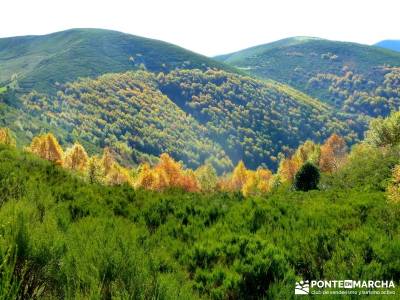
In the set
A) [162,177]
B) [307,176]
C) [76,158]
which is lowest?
[162,177]

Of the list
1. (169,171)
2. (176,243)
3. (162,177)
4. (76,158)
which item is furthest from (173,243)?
(76,158)

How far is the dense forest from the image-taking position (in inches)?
242

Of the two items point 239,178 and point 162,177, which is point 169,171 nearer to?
point 162,177

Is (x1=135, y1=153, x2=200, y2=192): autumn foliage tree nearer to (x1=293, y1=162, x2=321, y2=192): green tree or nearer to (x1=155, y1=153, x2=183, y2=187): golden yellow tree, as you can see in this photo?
(x1=155, y1=153, x2=183, y2=187): golden yellow tree

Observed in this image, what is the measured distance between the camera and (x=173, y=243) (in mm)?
9672

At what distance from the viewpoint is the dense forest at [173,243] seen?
6.15 metres

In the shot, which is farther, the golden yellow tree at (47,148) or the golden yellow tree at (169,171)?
the golden yellow tree at (47,148)

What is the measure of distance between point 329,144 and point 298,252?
5075 inches

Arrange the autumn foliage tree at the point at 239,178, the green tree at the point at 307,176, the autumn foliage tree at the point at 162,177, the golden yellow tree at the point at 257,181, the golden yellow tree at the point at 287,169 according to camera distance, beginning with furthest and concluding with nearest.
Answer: the autumn foliage tree at the point at 239,178, the golden yellow tree at the point at 287,169, the golden yellow tree at the point at 257,181, the autumn foliage tree at the point at 162,177, the green tree at the point at 307,176

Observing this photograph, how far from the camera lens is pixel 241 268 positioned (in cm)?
792

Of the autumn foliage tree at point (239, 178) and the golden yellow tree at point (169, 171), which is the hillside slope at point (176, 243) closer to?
the golden yellow tree at point (169, 171)

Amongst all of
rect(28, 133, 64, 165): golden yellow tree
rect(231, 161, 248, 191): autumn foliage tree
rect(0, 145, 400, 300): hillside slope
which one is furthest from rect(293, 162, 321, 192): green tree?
rect(231, 161, 248, 191): autumn foliage tree

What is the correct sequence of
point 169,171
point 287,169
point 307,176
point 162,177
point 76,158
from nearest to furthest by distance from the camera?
A: point 307,176 → point 162,177 → point 169,171 → point 76,158 → point 287,169

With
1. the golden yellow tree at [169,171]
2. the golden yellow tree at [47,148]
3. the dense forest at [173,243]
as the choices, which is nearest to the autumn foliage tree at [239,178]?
the golden yellow tree at [169,171]
